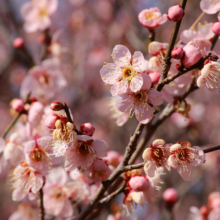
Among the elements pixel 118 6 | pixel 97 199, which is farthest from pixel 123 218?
pixel 118 6

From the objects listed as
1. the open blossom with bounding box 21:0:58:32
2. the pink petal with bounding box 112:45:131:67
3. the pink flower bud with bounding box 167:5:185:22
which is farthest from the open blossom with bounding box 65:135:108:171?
the open blossom with bounding box 21:0:58:32

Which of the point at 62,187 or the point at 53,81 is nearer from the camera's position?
the point at 62,187

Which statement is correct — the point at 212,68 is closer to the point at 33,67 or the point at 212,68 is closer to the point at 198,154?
the point at 198,154

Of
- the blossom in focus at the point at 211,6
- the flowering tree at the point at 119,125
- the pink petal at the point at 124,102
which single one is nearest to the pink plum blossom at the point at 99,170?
the flowering tree at the point at 119,125

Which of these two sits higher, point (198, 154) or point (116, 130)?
point (198, 154)

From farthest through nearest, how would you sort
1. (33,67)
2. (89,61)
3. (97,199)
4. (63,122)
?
(89,61) → (33,67) → (97,199) → (63,122)

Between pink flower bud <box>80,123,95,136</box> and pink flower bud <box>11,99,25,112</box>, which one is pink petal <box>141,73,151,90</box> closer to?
pink flower bud <box>80,123,95,136</box>
